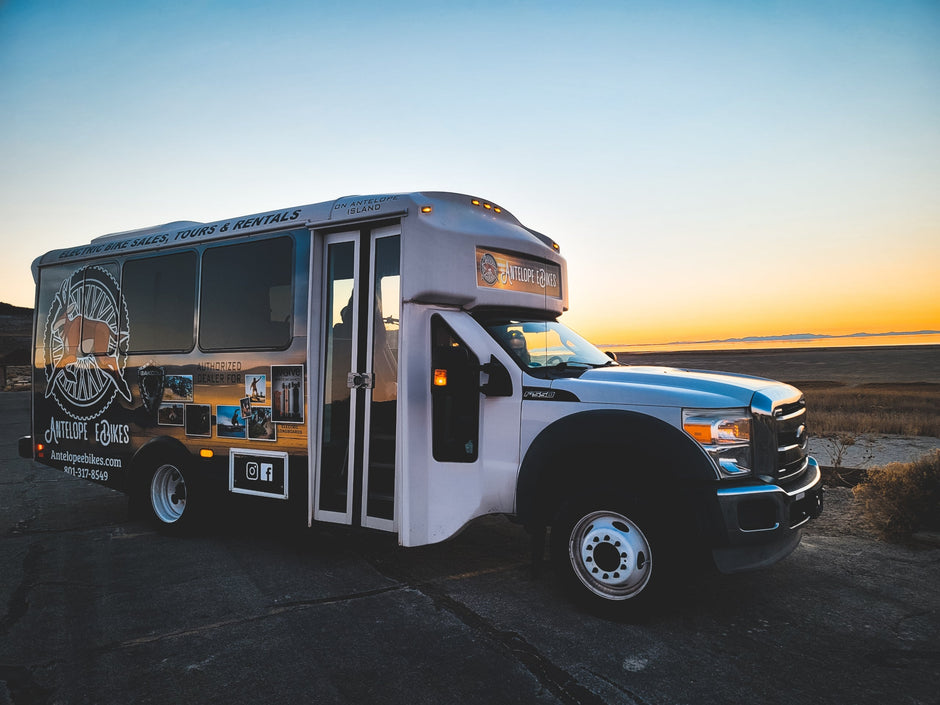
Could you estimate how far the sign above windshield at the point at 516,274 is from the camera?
5402 millimetres

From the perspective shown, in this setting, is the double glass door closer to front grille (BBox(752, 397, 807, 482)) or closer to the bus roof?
the bus roof

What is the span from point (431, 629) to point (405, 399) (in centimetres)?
166

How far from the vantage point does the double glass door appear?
5.37 m

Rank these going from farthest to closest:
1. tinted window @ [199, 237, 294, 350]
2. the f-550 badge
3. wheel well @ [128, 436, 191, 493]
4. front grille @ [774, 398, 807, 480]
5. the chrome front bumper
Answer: the f-550 badge < wheel well @ [128, 436, 191, 493] < tinted window @ [199, 237, 294, 350] < front grille @ [774, 398, 807, 480] < the chrome front bumper

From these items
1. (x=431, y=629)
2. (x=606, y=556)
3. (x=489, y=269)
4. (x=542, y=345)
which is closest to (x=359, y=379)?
(x=489, y=269)

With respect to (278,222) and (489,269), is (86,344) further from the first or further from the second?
(489,269)

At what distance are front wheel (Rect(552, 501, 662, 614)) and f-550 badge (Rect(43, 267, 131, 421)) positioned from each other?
5.09m

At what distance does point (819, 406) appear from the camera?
22016 millimetres

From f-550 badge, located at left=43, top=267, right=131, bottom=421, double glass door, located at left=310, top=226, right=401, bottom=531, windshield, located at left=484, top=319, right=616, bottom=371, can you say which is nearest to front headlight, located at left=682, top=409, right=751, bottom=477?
windshield, located at left=484, top=319, right=616, bottom=371

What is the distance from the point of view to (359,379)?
5.49 metres

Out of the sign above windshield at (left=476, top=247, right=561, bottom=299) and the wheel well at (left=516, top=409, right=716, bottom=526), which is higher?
the sign above windshield at (left=476, top=247, right=561, bottom=299)

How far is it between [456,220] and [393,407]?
160 centimetres

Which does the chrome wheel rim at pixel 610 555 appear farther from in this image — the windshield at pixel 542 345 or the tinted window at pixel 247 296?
the tinted window at pixel 247 296

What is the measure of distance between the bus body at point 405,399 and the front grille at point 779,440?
2 centimetres
